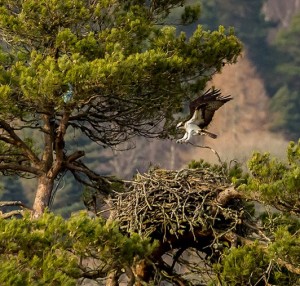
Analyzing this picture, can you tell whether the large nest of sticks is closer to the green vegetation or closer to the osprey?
the green vegetation

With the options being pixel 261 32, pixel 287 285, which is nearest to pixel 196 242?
pixel 287 285

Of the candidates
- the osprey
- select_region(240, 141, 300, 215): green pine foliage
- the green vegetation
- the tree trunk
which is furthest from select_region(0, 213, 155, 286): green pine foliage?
the tree trunk

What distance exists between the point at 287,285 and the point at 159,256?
→ 5.49ft

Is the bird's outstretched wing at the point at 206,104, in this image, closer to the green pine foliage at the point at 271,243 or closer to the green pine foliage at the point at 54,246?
the green pine foliage at the point at 271,243

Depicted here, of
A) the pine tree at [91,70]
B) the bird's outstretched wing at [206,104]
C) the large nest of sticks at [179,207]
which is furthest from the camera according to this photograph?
the bird's outstretched wing at [206,104]

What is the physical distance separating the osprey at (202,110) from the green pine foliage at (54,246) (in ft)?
7.48

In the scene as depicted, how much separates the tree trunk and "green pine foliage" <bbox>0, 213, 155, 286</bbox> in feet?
8.23

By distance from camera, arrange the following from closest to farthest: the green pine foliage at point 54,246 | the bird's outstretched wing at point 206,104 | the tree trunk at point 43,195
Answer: the green pine foliage at point 54,246 → the bird's outstretched wing at point 206,104 → the tree trunk at point 43,195

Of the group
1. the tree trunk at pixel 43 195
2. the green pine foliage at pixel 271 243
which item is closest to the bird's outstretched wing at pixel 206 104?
the green pine foliage at pixel 271 243

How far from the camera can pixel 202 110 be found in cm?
1195

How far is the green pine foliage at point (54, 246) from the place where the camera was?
904 cm

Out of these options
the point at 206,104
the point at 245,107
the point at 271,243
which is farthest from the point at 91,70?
the point at 245,107

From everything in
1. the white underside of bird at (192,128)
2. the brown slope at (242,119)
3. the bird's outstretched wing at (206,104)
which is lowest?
the brown slope at (242,119)

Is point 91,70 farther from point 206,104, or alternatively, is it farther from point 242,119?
point 242,119
